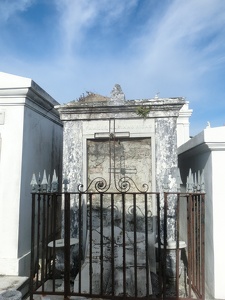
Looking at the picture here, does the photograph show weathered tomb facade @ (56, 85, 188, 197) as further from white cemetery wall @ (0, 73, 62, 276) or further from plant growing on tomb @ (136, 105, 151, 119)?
white cemetery wall @ (0, 73, 62, 276)

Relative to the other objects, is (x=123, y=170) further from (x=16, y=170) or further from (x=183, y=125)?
(x=183, y=125)

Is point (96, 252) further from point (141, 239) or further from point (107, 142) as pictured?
point (107, 142)

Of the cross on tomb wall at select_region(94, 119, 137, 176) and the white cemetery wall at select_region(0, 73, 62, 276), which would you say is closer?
the white cemetery wall at select_region(0, 73, 62, 276)

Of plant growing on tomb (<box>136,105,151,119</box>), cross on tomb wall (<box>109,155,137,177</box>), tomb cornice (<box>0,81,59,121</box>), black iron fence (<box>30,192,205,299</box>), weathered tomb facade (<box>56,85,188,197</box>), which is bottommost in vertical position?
black iron fence (<box>30,192,205,299</box>)

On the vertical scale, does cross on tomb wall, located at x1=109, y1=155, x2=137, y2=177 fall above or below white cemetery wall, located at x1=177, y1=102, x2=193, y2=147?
below

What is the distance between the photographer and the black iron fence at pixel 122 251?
3393 mm

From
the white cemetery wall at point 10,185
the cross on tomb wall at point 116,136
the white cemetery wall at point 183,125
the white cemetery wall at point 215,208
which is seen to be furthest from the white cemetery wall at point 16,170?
the white cemetery wall at point 183,125

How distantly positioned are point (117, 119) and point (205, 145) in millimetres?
1803

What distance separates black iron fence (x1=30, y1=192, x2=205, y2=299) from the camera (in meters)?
3.39

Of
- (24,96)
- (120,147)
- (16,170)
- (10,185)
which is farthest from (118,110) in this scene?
(10,185)

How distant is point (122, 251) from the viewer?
4355 millimetres

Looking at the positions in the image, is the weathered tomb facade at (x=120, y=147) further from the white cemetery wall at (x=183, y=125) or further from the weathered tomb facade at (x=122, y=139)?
the white cemetery wall at (x=183, y=125)

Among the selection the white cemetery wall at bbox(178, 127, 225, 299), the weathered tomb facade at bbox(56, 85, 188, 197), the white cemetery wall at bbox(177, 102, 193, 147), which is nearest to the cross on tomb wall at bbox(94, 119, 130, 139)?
the weathered tomb facade at bbox(56, 85, 188, 197)

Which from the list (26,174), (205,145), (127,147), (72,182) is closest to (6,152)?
(26,174)
